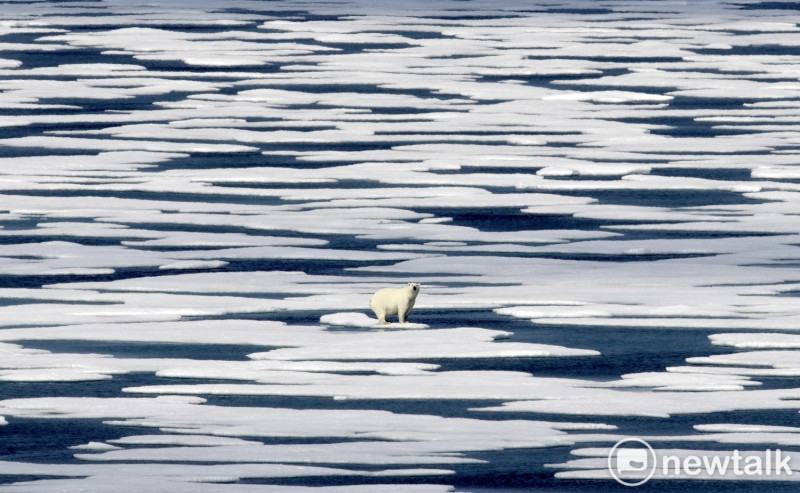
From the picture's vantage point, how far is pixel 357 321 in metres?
5.00

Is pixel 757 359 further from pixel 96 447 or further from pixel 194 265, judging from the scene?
pixel 194 265

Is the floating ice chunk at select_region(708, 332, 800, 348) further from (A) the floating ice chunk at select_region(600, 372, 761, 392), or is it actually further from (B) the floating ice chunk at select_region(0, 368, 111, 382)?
(B) the floating ice chunk at select_region(0, 368, 111, 382)

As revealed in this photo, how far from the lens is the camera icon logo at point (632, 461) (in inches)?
141

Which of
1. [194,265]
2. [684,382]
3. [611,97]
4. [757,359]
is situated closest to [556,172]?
[194,265]

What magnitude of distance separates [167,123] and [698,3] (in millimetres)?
10201

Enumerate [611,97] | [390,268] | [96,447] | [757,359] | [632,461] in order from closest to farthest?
[632,461]
[96,447]
[757,359]
[390,268]
[611,97]

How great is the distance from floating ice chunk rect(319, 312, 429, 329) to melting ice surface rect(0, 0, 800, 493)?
0.04 ft

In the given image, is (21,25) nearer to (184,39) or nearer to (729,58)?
(184,39)

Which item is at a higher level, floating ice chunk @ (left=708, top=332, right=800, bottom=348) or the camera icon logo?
floating ice chunk @ (left=708, top=332, right=800, bottom=348)

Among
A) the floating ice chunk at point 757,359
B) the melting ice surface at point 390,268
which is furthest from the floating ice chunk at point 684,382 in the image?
the floating ice chunk at point 757,359

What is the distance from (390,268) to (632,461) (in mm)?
2328

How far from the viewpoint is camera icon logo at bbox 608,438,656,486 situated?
3.58 m

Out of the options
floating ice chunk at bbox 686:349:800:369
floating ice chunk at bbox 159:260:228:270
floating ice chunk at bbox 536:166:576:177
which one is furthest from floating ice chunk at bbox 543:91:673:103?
floating ice chunk at bbox 686:349:800:369

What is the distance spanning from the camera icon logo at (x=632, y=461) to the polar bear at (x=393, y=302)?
118cm
